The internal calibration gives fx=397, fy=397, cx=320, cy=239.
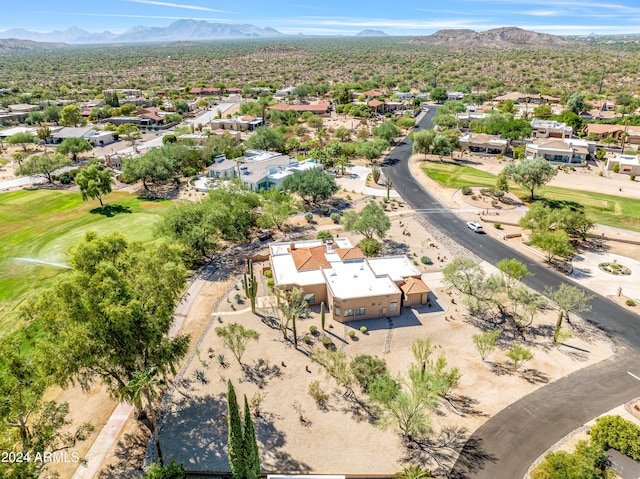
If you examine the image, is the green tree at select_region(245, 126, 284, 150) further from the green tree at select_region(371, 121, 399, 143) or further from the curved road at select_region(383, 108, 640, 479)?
the curved road at select_region(383, 108, 640, 479)

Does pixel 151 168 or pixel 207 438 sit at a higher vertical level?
pixel 151 168

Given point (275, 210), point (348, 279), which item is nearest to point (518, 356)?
point (348, 279)

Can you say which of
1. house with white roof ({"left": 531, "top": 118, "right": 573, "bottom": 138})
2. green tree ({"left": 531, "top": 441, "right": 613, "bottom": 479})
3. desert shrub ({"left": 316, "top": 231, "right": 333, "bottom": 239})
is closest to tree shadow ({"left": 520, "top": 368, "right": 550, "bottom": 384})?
green tree ({"left": 531, "top": 441, "right": 613, "bottom": 479})

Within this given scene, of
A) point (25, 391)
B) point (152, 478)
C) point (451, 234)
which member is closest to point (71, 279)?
point (25, 391)

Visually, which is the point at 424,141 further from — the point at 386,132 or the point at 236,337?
the point at 236,337

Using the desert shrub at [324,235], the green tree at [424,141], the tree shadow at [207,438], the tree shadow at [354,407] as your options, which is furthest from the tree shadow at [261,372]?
the green tree at [424,141]

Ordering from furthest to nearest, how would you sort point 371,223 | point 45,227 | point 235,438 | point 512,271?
point 45,227 < point 371,223 < point 512,271 < point 235,438
